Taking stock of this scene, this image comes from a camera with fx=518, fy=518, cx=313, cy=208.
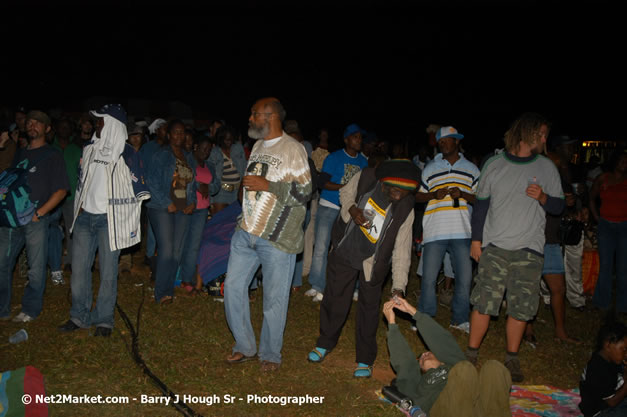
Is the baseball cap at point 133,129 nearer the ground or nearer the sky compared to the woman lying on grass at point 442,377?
nearer the sky

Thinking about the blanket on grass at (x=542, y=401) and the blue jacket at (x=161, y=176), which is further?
the blue jacket at (x=161, y=176)

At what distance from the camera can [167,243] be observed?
711cm

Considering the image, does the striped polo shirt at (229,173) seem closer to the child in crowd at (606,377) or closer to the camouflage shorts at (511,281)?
the camouflage shorts at (511,281)

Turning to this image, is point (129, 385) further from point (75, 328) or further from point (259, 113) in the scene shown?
point (259, 113)

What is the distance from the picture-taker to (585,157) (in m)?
18.2

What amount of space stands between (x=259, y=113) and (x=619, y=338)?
3.86 meters

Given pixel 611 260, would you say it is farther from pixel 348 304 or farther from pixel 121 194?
pixel 121 194

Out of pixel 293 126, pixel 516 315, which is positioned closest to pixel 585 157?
pixel 293 126

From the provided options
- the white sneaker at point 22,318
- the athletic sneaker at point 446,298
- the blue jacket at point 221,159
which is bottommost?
the white sneaker at point 22,318

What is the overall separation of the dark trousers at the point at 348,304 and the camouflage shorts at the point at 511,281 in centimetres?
113

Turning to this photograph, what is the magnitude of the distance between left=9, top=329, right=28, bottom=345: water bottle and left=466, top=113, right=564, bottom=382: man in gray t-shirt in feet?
16.5

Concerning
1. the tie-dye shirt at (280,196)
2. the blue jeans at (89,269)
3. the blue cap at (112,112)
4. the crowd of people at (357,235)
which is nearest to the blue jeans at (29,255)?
the crowd of people at (357,235)

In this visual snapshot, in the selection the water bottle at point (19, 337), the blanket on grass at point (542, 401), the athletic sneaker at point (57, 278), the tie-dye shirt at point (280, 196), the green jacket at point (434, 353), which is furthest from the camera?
the athletic sneaker at point (57, 278)

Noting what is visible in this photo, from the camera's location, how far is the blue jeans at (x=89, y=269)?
5840 millimetres
